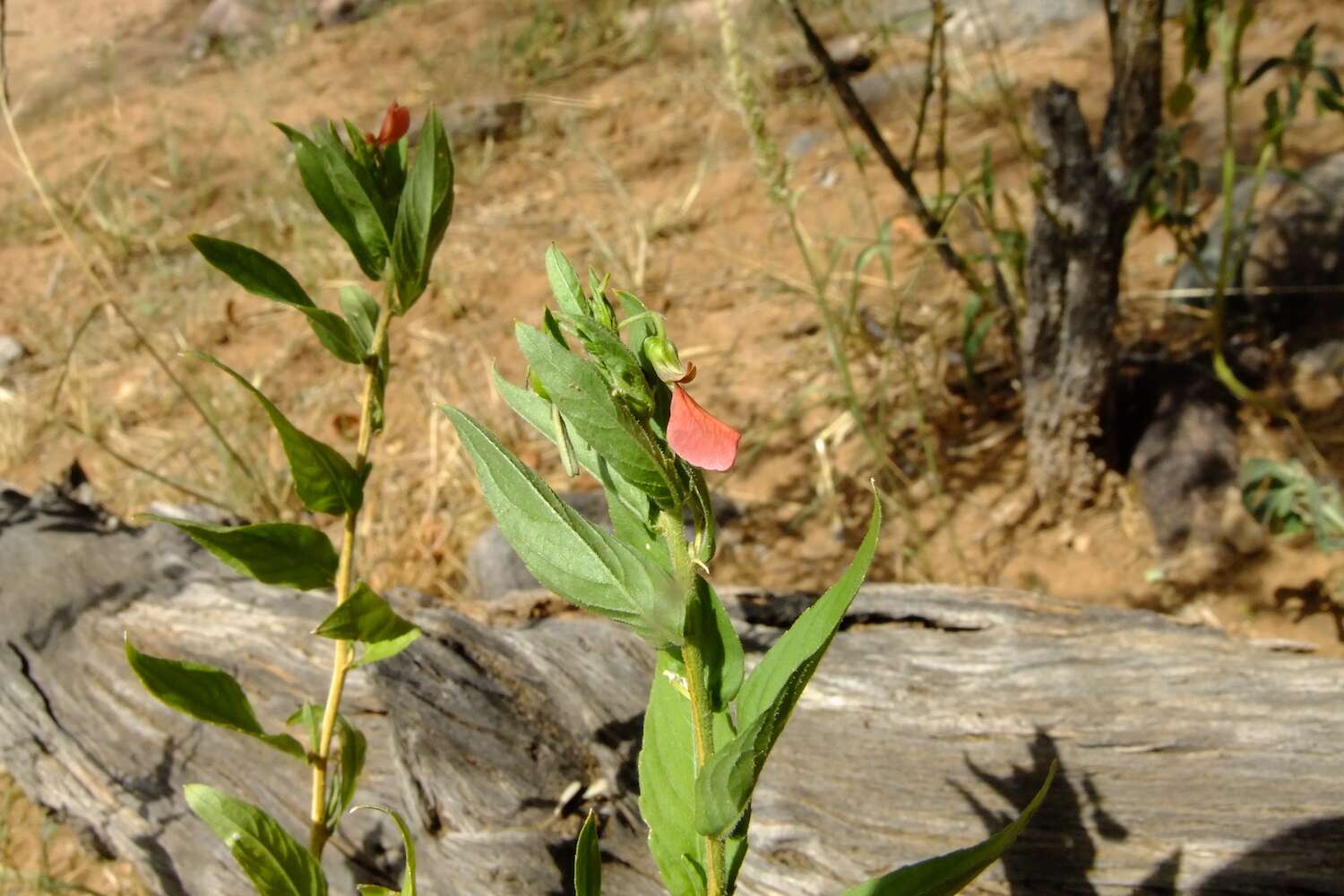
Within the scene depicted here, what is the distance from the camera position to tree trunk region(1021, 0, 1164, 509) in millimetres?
2107

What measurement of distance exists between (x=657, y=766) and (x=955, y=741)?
68 cm

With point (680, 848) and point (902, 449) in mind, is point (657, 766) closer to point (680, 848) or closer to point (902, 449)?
point (680, 848)

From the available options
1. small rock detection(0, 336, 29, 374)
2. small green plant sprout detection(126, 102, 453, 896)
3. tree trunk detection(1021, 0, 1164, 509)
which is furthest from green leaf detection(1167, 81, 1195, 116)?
small rock detection(0, 336, 29, 374)

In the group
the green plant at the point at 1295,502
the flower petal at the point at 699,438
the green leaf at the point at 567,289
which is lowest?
the green plant at the point at 1295,502

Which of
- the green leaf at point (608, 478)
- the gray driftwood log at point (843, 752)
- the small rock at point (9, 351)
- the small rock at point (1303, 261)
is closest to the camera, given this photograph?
the green leaf at point (608, 478)

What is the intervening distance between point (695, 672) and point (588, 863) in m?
0.19

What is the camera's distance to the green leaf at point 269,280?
0.98m

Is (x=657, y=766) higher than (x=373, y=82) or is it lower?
higher

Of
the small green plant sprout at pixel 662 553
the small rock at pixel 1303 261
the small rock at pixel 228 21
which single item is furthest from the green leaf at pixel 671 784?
the small rock at pixel 228 21

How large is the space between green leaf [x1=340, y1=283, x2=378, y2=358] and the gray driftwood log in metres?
0.46

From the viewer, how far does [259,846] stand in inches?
37.4

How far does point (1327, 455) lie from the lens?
7.97ft

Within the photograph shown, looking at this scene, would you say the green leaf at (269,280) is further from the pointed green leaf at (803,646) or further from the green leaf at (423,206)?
the pointed green leaf at (803,646)

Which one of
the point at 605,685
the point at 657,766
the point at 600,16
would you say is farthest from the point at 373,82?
the point at 657,766
